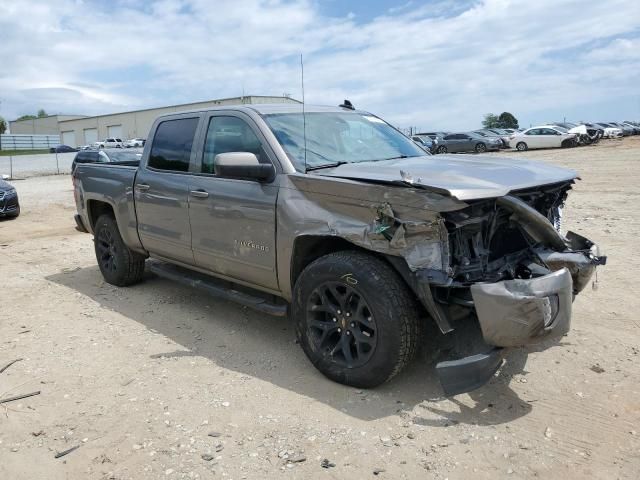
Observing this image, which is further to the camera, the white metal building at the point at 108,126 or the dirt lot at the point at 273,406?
the white metal building at the point at 108,126

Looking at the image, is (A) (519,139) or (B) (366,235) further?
(A) (519,139)

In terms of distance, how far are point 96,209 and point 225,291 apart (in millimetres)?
2875

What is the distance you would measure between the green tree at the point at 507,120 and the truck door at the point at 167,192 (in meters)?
85.7

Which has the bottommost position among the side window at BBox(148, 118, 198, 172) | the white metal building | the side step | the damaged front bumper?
the side step

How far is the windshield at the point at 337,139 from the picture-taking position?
4.28m

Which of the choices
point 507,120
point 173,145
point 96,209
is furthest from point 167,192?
point 507,120

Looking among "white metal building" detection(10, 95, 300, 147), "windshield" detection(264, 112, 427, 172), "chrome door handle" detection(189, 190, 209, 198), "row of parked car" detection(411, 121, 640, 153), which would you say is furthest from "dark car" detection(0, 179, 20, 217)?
"white metal building" detection(10, 95, 300, 147)

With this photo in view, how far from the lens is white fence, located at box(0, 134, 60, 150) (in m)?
74.6

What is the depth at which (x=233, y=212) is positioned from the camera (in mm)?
4414

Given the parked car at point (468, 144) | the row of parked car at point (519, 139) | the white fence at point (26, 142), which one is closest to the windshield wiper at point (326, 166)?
the row of parked car at point (519, 139)

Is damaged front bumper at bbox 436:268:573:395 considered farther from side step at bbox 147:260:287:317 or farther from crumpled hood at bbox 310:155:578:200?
side step at bbox 147:260:287:317

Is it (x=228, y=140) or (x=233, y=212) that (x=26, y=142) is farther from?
(x=233, y=212)

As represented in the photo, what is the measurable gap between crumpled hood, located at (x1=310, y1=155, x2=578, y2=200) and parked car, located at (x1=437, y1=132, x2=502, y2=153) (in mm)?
30535

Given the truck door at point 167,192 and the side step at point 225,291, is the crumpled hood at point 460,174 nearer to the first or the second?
the side step at point 225,291
